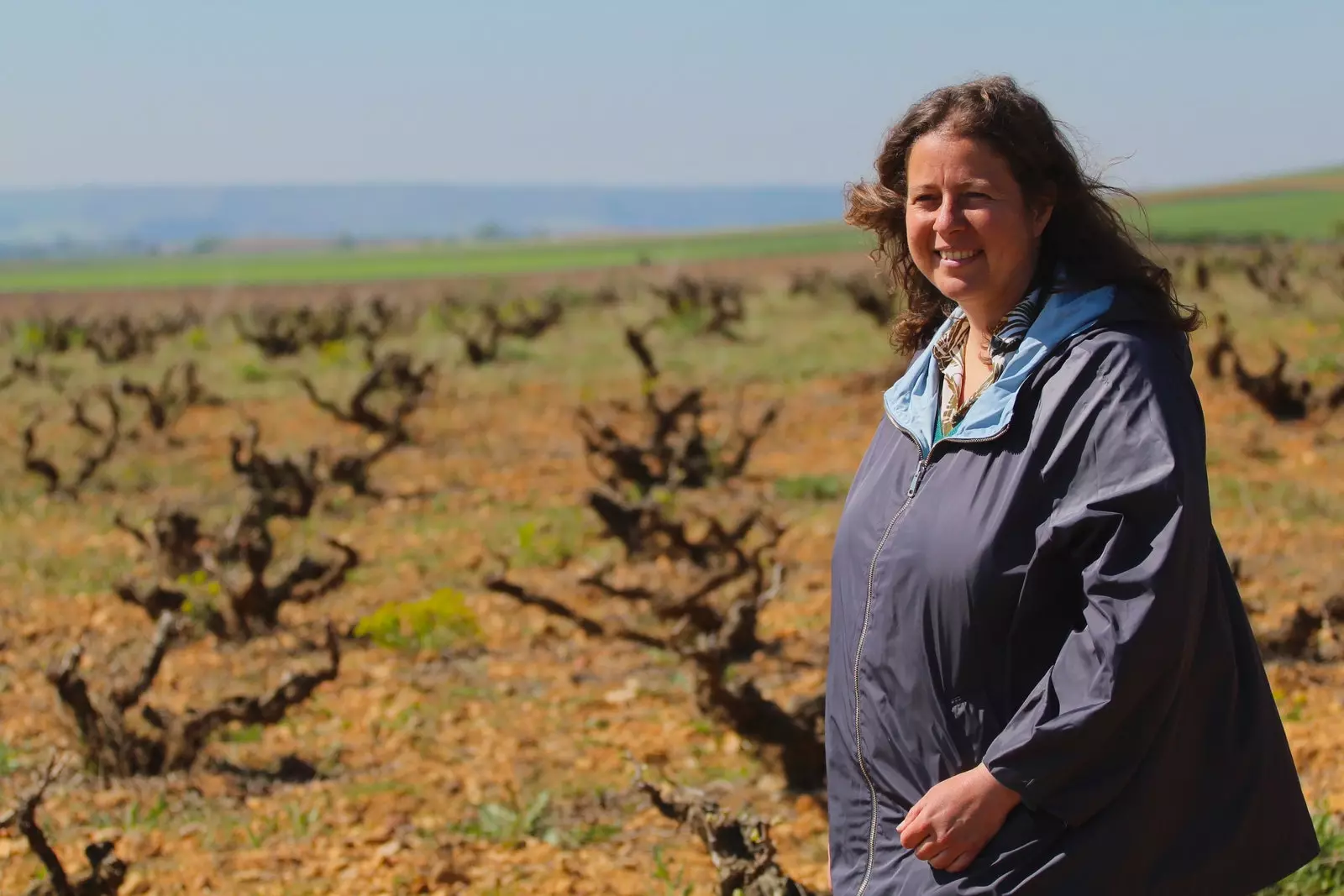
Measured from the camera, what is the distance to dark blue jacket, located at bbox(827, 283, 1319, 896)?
5.76ft

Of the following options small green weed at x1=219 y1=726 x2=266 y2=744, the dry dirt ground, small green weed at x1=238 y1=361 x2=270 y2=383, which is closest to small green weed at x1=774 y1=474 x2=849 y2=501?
the dry dirt ground

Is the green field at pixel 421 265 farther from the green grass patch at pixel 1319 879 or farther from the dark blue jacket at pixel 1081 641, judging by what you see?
the dark blue jacket at pixel 1081 641

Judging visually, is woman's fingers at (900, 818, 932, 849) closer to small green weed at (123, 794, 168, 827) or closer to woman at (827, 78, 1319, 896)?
woman at (827, 78, 1319, 896)

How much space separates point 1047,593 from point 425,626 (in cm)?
474

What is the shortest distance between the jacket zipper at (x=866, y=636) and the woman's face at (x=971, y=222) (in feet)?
0.76

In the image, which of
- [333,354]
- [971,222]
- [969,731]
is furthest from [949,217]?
[333,354]

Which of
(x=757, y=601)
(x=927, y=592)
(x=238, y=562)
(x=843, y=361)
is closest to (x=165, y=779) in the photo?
(x=757, y=601)

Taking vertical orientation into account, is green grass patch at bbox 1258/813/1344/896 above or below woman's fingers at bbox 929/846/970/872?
below

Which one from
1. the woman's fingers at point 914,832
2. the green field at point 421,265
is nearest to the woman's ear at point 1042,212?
the woman's fingers at point 914,832

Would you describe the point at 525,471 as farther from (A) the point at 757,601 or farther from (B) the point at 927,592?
(B) the point at 927,592

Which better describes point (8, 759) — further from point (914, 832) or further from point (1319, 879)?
point (1319, 879)

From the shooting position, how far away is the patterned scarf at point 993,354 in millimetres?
2016

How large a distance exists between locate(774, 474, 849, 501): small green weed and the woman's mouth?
6.91 m

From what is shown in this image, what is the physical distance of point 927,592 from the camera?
192cm
